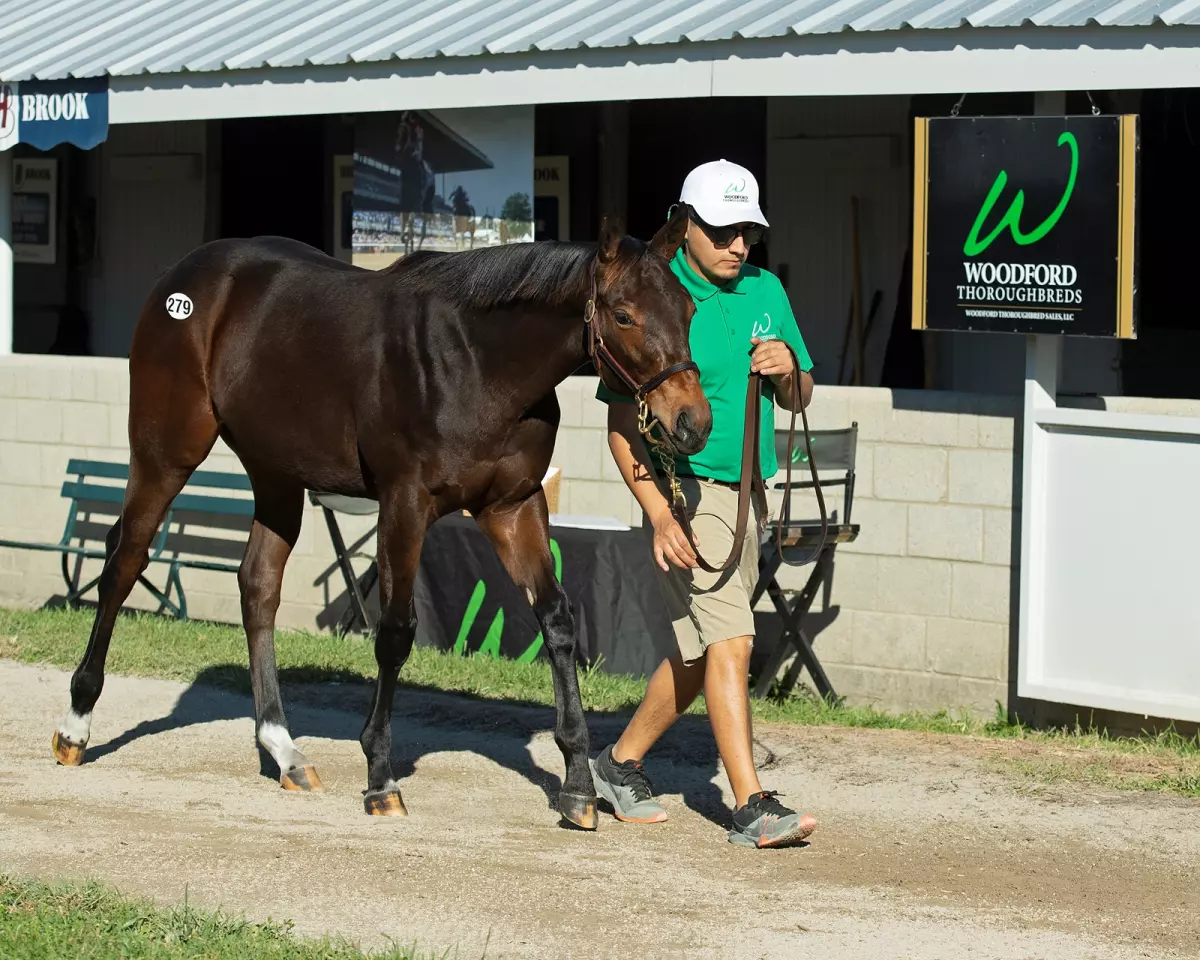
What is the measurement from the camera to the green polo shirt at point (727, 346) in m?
5.82

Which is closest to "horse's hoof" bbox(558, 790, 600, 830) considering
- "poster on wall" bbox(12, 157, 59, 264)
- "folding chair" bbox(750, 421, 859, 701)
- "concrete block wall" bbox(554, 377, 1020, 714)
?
"folding chair" bbox(750, 421, 859, 701)

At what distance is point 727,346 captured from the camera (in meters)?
5.84

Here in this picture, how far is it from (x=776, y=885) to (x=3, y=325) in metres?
8.30

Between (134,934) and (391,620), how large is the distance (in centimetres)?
181

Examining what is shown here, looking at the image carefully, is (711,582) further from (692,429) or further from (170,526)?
(170,526)

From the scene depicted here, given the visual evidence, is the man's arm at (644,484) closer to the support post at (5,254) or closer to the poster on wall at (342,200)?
the support post at (5,254)

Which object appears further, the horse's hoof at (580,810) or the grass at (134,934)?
the horse's hoof at (580,810)

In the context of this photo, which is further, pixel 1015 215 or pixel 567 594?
pixel 567 594

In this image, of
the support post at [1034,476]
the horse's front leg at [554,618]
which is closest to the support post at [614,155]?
the support post at [1034,476]

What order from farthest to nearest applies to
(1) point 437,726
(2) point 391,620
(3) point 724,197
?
(1) point 437,726, (2) point 391,620, (3) point 724,197

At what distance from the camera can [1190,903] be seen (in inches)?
216

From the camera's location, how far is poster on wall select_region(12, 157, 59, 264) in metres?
15.3

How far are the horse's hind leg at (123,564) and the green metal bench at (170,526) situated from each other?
324 centimetres

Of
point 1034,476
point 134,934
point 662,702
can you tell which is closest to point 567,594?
point 1034,476
